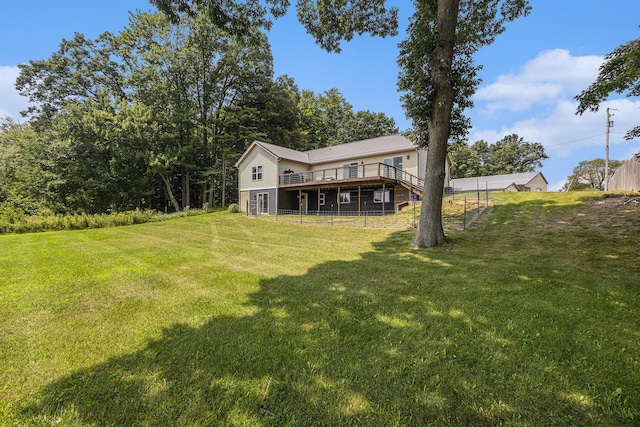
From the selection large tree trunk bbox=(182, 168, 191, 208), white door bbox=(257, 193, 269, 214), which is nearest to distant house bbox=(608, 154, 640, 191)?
white door bbox=(257, 193, 269, 214)

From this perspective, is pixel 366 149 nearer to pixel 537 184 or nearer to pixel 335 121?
pixel 335 121

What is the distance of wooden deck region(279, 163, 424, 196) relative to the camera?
19844 millimetres

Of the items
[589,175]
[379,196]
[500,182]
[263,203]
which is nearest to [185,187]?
[263,203]

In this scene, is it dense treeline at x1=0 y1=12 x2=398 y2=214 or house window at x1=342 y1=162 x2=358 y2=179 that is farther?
dense treeline at x1=0 y1=12 x2=398 y2=214

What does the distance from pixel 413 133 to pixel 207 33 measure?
1103 inches

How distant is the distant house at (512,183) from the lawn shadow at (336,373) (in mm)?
31174

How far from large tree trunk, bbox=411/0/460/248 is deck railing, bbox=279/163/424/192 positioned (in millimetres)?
8517

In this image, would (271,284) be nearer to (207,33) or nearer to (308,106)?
(207,33)

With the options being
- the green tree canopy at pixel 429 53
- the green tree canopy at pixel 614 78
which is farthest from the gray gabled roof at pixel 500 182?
the green tree canopy at pixel 614 78

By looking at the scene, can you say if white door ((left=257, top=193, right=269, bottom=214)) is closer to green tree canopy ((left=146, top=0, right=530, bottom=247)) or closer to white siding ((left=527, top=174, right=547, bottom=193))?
green tree canopy ((left=146, top=0, right=530, bottom=247))

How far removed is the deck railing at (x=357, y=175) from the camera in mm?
20094

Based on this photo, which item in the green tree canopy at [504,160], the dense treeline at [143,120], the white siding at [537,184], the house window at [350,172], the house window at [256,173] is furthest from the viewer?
the green tree canopy at [504,160]

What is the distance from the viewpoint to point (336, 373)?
2715mm

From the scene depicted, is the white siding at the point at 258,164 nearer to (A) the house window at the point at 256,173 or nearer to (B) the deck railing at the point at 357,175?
(A) the house window at the point at 256,173
